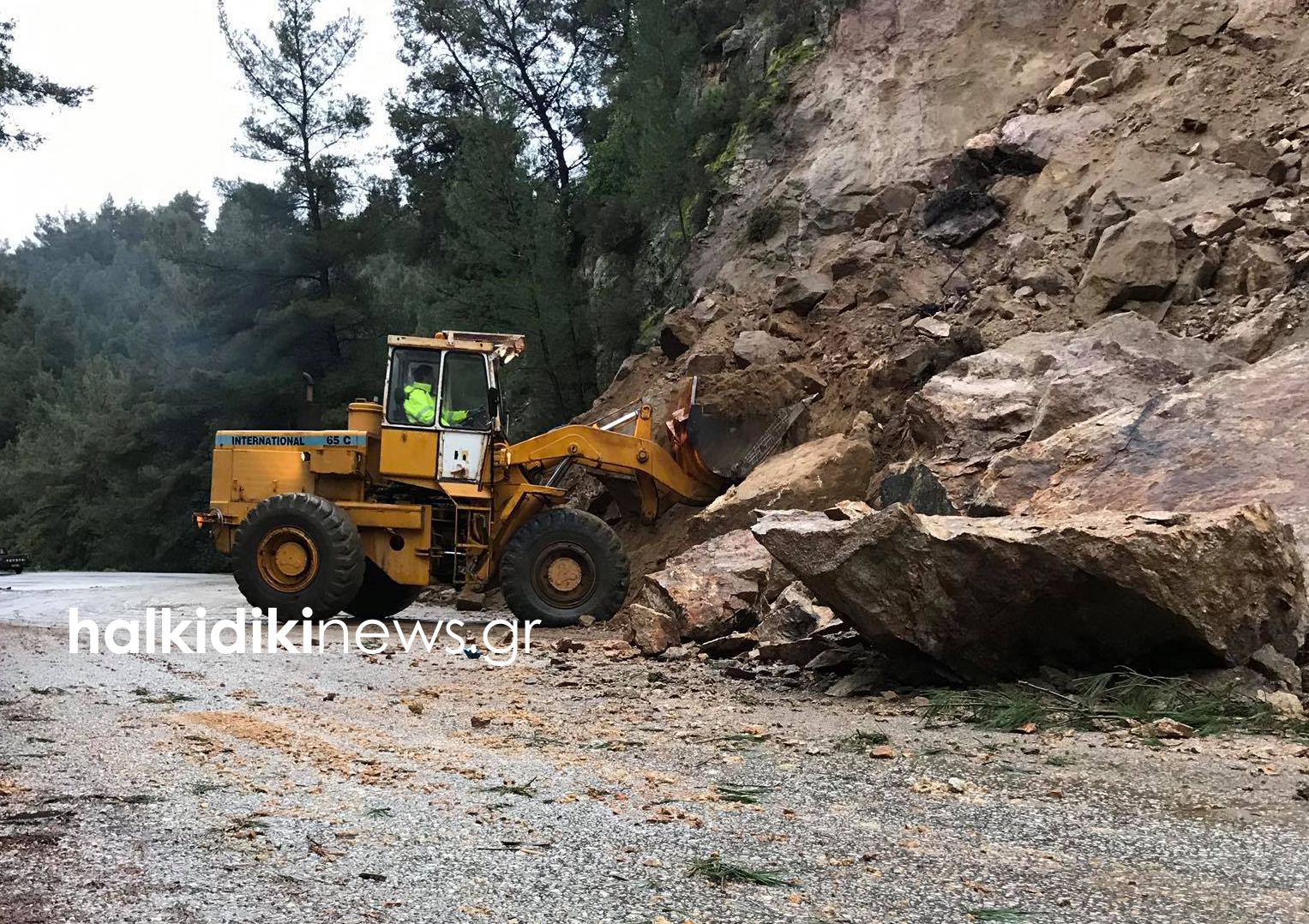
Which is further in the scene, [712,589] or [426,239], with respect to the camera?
[426,239]

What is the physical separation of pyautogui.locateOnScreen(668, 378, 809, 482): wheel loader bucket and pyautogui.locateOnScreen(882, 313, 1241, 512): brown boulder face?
2540 mm

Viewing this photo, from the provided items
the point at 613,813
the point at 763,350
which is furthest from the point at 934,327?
the point at 613,813

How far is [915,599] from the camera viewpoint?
19.9ft

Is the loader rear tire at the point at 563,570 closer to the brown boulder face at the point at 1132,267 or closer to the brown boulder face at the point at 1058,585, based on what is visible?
the brown boulder face at the point at 1058,585

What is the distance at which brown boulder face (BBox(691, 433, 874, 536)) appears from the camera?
10.9 m

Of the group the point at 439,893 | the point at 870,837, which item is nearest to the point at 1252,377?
the point at 870,837

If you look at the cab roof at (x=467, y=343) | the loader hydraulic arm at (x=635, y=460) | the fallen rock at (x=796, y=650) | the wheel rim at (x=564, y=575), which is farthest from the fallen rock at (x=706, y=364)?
the fallen rock at (x=796, y=650)

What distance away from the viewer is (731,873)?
3082 mm

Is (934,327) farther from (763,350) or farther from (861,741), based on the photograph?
(861,741)

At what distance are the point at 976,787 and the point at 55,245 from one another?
10059cm

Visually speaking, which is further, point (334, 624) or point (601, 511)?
point (601, 511)

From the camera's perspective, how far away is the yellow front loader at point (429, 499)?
11.2 m

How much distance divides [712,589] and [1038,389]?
3113 mm

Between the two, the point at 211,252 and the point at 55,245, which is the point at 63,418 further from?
the point at 55,245
